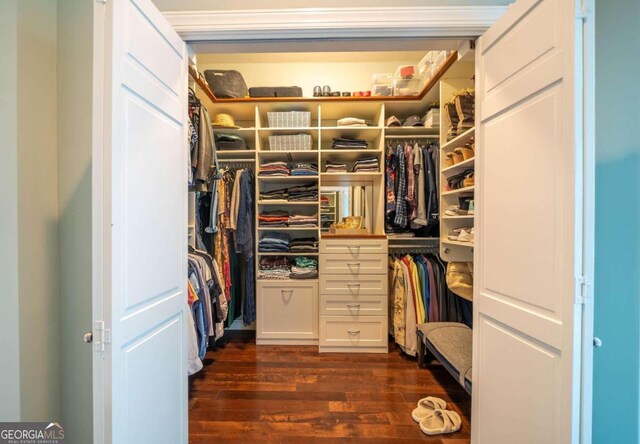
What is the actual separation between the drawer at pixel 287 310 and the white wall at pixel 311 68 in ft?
6.90

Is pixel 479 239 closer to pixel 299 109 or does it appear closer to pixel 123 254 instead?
pixel 123 254

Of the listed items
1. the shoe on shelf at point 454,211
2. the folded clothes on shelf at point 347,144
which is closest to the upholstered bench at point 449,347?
the shoe on shelf at point 454,211

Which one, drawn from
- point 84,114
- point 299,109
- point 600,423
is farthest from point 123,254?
point 299,109

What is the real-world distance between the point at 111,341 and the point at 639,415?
1870 mm

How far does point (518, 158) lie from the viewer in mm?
1000

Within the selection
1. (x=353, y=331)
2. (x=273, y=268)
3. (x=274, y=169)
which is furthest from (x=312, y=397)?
(x=274, y=169)

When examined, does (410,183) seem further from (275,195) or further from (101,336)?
(101,336)

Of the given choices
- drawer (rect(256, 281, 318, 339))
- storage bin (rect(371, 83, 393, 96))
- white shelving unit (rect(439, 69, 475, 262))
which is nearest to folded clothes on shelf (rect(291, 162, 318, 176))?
storage bin (rect(371, 83, 393, 96))

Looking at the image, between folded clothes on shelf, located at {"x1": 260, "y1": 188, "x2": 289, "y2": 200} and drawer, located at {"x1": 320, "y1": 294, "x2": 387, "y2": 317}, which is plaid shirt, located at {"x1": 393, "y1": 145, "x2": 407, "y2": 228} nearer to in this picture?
drawer, located at {"x1": 320, "y1": 294, "x2": 387, "y2": 317}

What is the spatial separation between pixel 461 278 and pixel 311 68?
2604 millimetres

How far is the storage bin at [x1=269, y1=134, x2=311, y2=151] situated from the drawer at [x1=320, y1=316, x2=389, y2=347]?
166 cm

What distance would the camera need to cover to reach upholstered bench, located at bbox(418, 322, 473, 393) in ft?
5.20

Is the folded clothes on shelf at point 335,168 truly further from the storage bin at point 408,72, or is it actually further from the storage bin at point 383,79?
the storage bin at point 408,72

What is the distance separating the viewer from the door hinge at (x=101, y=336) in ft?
2.55
